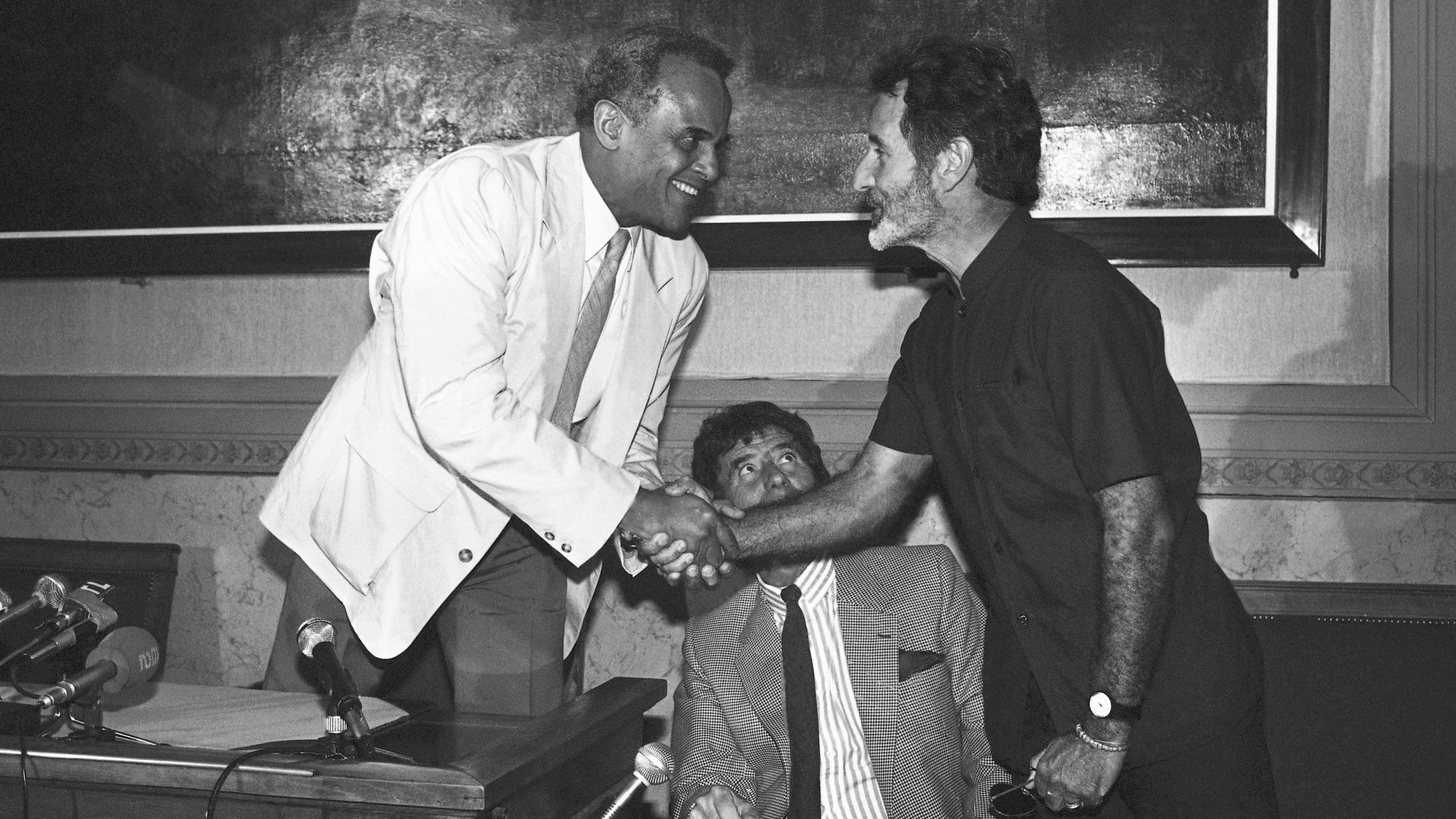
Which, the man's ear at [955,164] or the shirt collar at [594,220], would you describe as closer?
the man's ear at [955,164]

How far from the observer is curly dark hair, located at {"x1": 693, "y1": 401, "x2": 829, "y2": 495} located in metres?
2.91

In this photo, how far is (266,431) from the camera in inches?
139

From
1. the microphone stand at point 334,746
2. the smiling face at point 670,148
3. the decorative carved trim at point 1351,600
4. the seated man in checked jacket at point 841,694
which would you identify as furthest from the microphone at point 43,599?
the decorative carved trim at point 1351,600

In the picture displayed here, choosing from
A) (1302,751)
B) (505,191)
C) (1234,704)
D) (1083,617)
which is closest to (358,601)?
(505,191)

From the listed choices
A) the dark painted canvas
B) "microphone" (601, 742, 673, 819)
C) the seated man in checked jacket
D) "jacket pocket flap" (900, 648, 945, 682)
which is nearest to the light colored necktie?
the seated man in checked jacket

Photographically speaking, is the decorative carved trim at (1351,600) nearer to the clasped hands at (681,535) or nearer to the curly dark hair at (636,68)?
the clasped hands at (681,535)

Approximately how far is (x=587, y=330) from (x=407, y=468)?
0.47 metres

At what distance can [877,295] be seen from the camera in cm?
326

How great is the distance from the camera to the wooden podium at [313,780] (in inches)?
70.7

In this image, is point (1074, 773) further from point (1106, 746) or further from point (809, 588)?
point (809, 588)

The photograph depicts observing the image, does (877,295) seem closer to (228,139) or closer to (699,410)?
(699,410)

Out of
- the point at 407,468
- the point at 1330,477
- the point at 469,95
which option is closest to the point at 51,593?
the point at 407,468

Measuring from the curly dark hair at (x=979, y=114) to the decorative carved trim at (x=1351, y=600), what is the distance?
1.28 meters

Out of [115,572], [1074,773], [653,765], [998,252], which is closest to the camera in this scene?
[653,765]
